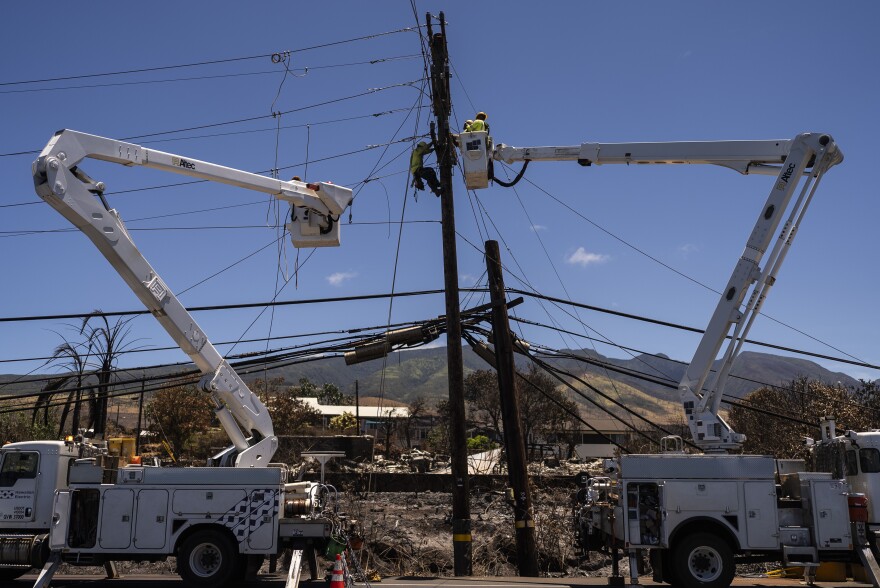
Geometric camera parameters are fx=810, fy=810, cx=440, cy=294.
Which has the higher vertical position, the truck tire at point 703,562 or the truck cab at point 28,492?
the truck cab at point 28,492

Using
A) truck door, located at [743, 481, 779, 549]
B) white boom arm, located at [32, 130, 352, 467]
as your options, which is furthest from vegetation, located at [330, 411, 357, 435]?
truck door, located at [743, 481, 779, 549]

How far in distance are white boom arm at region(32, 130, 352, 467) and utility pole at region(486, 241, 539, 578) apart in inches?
168

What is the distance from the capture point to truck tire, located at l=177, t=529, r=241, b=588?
14078mm

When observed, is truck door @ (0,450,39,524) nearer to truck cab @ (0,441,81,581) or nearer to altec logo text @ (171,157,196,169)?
truck cab @ (0,441,81,581)

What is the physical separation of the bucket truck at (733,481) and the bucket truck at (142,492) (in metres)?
5.26

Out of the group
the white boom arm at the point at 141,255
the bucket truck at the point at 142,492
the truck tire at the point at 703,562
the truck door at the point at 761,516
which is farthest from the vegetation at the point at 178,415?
the truck door at the point at 761,516

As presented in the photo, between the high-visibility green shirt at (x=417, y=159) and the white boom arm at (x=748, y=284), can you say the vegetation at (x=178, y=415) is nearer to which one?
the high-visibility green shirt at (x=417, y=159)

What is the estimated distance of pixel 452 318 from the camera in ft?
59.0

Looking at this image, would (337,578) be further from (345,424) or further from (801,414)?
(345,424)

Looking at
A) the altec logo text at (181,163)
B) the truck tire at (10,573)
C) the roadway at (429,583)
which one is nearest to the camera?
the roadway at (429,583)

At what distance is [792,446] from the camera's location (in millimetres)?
35906

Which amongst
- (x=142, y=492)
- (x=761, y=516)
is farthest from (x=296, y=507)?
(x=761, y=516)

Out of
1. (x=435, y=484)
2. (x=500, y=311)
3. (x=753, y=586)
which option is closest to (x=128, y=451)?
(x=500, y=311)

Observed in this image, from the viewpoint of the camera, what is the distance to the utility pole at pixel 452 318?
17.0 meters
